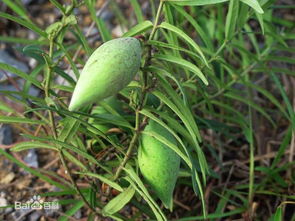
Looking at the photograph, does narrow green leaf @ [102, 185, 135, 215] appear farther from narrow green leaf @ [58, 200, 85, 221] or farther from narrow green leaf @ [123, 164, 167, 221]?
narrow green leaf @ [58, 200, 85, 221]

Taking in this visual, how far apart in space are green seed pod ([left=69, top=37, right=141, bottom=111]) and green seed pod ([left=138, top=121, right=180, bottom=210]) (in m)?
0.27

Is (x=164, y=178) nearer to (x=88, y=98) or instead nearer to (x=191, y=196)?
(x=88, y=98)

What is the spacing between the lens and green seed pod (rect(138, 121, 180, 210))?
3.55 feet

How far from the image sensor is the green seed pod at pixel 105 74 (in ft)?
2.73

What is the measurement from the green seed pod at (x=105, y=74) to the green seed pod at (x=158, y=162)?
27 cm

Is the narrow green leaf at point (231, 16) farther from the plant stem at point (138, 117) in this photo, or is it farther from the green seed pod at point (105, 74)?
the green seed pod at point (105, 74)

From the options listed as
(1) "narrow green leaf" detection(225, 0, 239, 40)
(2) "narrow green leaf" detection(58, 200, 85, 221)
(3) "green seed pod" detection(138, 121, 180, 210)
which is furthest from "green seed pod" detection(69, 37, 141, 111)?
(2) "narrow green leaf" detection(58, 200, 85, 221)

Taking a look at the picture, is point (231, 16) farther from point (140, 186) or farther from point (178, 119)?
point (140, 186)

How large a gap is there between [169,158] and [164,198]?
106 mm

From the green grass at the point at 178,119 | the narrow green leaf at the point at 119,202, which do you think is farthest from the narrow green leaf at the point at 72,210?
the narrow green leaf at the point at 119,202

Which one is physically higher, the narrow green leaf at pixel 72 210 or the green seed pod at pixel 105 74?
the green seed pod at pixel 105 74

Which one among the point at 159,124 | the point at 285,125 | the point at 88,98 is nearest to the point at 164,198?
the point at 159,124

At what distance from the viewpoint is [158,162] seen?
1.08 metres

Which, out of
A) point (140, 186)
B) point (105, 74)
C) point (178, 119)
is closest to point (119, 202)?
point (140, 186)
